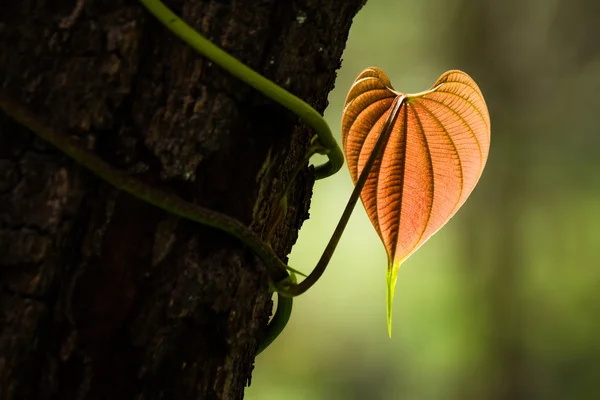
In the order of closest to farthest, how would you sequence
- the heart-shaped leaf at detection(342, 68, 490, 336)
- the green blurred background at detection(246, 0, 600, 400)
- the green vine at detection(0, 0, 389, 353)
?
the green vine at detection(0, 0, 389, 353)
the heart-shaped leaf at detection(342, 68, 490, 336)
the green blurred background at detection(246, 0, 600, 400)

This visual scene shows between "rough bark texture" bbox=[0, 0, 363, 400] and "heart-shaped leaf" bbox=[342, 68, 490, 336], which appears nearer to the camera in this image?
"rough bark texture" bbox=[0, 0, 363, 400]

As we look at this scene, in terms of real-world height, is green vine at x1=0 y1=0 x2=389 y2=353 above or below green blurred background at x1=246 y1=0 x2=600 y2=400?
below

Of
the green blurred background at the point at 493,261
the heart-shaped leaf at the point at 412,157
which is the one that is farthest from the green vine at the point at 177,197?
the green blurred background at the point at 493,261

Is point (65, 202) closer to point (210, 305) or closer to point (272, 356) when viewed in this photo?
point (210, 305)

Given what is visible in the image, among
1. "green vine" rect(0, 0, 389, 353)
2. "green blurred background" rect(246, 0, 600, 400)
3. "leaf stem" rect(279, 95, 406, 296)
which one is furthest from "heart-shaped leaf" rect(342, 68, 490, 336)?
"green blurred background" rect(246, 0, 600, 400)

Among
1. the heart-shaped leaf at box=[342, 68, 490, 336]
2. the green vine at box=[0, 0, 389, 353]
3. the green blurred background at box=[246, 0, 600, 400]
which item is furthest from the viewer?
the green blurred background at box=[246, 0, 600, 400]

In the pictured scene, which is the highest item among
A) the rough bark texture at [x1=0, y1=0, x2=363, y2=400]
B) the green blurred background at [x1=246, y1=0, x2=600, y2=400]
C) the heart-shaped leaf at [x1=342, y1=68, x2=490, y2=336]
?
the green blurred background at [x1=246, y1=0, x2=600, y2=400]

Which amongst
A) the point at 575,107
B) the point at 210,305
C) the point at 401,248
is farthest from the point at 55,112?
the point at 575,107

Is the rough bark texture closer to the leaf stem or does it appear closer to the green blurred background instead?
the leaf stem

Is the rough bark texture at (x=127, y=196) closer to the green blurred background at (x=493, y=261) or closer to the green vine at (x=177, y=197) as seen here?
the green vine at (x=177, y=197)
